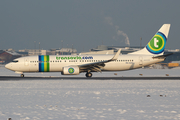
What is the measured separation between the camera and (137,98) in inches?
746

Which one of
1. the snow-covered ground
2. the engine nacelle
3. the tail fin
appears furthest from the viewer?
the tail fin

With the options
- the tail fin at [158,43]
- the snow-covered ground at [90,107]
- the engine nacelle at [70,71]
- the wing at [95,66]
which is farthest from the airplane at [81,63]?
the snow-covered ground at [90,107]

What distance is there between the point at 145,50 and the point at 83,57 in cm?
998

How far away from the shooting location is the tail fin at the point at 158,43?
137ft

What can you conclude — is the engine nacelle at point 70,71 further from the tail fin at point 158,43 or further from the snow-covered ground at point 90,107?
the snow-covered ground at point 90,107

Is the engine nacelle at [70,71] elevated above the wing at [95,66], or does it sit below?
below

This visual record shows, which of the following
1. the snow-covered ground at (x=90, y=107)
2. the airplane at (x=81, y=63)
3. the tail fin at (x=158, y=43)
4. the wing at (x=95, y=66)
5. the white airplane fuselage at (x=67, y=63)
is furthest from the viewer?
the tail fin at (x=158, y=43)

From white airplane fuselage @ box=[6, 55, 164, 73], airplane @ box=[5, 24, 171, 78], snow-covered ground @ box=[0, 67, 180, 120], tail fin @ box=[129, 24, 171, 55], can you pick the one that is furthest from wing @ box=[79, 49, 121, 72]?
snow-covered ground @ box=[0, 67, 180, 120]

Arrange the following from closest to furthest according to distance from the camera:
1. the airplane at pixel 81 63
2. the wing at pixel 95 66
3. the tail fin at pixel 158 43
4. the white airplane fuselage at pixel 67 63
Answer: the wing at pixel 95 66, the airplane at pixel 81 63, the white airplane fuselage at pixel 67 63, the tail fin at pixel 158 43

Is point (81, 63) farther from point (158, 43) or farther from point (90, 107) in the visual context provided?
point (90, 107)

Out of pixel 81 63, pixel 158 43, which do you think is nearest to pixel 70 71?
pixel 81 63

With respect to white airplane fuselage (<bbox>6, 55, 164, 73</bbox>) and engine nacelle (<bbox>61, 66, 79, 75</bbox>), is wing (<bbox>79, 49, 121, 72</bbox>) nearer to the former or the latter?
white airplane fuselage (<bbox>6, 55, 164, 73</bbox>)

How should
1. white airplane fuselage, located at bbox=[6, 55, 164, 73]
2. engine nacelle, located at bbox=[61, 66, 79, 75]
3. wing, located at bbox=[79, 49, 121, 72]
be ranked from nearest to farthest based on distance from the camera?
engine nacelle, located at bbox=[61, 66, 79, 75] → wing, located at bbox=[79, 49, 121, 72] → white airplane fuselage, located at bbox=[6, 55, 164, 73]

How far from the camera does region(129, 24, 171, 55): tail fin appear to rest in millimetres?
41781
